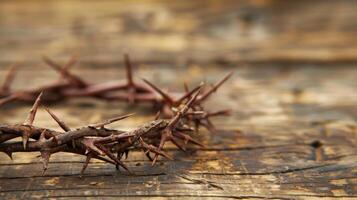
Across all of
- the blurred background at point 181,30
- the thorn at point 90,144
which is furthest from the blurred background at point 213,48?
the thorn at point 90,144

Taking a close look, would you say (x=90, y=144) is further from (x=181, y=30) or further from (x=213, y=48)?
(x=181, y=30)

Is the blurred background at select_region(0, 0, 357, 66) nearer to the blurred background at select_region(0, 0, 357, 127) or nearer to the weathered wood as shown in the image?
the blurred background at select_region(0, 0, 357, 127)

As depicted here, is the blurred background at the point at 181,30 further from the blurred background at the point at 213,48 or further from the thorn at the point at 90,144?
the thorn at the point at 90,144

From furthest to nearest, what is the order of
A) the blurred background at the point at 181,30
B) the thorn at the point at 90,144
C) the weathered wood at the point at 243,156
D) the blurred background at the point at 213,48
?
the blurred background at the point at 181,30 → the blurred background at the point at 213,48 → the weathered wood at the point at 243,156 → the thorn at the point at 90,144

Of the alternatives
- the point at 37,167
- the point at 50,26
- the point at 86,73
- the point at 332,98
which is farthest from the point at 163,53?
the point at 37,167

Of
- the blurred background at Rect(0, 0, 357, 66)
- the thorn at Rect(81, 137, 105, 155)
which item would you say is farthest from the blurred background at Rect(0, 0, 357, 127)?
the thorn at Rect(81, 137, 105, 155)

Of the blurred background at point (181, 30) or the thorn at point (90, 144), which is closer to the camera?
the thorn at point (90, 144)

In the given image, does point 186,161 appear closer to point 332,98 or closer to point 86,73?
point 332,98

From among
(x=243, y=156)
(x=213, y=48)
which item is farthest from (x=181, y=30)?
(x=243, y=156)
